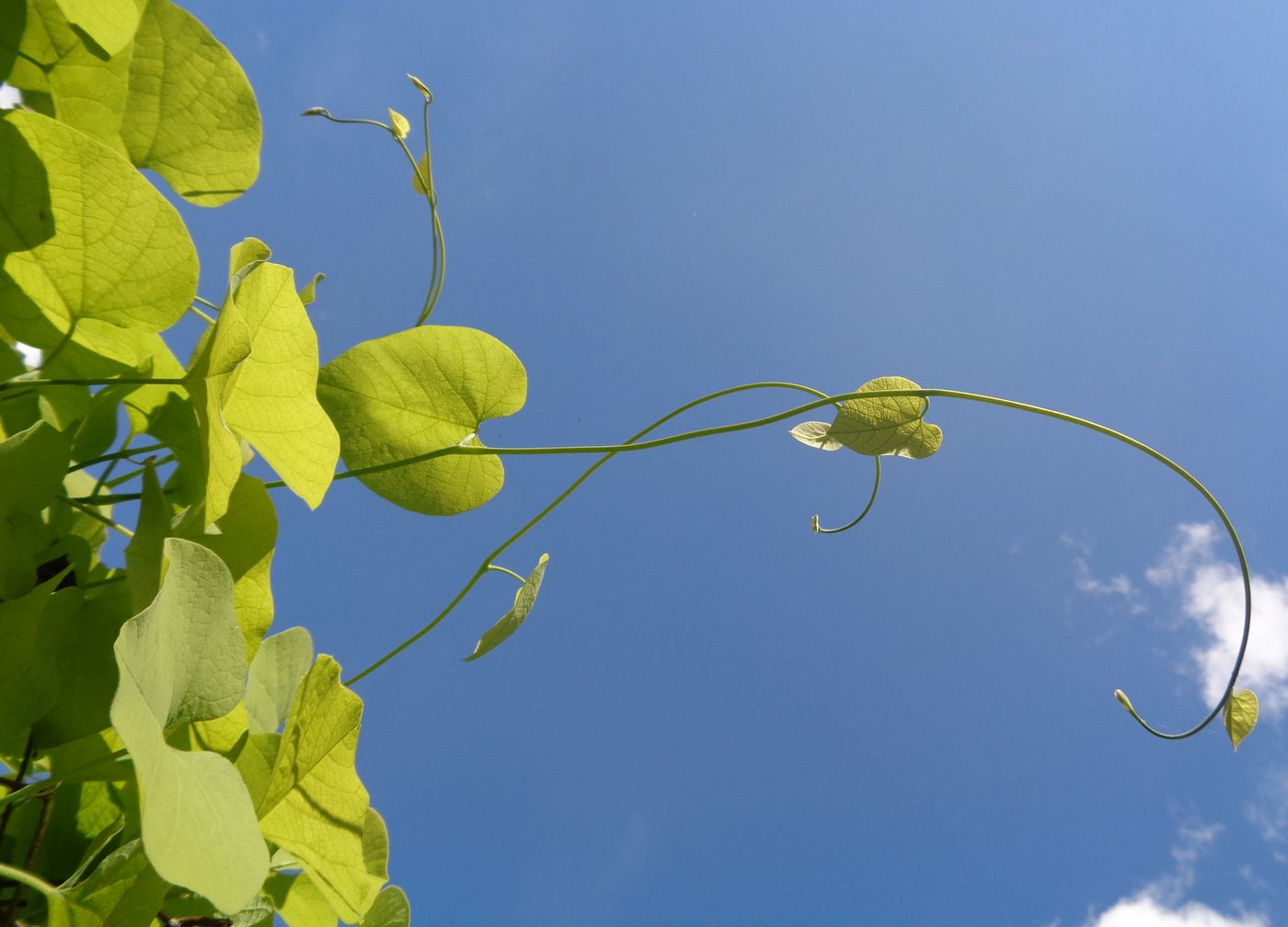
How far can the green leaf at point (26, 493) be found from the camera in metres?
0.25

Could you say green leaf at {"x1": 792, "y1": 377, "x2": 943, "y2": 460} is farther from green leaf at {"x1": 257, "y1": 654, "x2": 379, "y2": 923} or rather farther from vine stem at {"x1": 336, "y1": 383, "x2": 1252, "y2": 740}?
green leaf at {"x1": 257, "y1": 654, "x2": 379, "y2": 923}

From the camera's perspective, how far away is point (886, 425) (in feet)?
1.42

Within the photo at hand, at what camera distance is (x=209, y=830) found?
21cm

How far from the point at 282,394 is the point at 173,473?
0.10 m

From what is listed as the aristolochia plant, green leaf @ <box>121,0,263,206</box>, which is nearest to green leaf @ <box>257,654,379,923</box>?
the aristolochia plant

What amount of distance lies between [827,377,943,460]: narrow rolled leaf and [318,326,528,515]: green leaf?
6.5 inches

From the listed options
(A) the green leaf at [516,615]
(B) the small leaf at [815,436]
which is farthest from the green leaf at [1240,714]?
(A) the green leaf at [516,615]

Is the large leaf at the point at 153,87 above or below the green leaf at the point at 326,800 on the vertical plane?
above

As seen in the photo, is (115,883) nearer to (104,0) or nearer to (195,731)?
(195,731)

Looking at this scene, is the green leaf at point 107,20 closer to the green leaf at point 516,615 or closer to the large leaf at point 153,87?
the large leaf at point 153,87

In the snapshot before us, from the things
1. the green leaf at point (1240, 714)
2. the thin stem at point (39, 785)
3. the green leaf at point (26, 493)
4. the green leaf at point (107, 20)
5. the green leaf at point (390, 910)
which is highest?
the green leaf at point (1240, 714)

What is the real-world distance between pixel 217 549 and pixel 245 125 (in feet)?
0.62

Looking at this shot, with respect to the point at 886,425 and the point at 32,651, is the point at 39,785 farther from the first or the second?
the point at 886,425

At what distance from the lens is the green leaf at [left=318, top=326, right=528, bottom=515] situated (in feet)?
1.27
